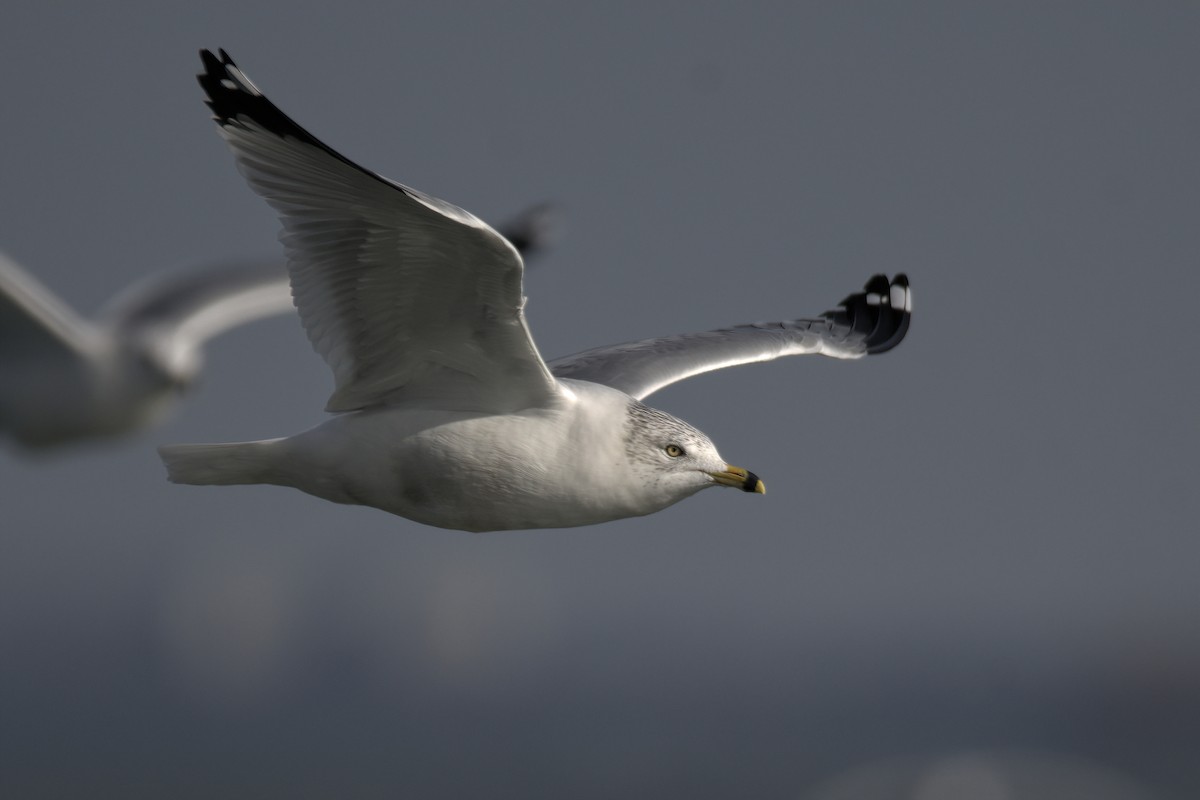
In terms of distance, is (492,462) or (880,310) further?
(880,310)

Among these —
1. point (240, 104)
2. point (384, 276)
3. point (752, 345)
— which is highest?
point (752, 345)

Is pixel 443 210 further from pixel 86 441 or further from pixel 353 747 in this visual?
pixel 353 747

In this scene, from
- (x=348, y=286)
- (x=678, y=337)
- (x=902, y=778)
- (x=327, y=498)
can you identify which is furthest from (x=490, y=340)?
(x=902, y=778)

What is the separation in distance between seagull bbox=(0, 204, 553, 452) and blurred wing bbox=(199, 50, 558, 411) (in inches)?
184

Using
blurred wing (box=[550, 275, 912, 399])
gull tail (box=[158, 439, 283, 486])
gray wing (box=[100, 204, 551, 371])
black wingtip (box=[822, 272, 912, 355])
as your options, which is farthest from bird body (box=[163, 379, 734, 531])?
gray wing (box=[100, 204, 551, 371])

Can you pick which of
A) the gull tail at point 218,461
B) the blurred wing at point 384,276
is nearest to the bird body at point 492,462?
the gull tail at point 218,461

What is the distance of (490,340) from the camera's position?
528cm

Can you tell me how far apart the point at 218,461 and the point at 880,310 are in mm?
3838

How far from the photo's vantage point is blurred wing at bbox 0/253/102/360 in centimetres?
881

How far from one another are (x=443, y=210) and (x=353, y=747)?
11941cm

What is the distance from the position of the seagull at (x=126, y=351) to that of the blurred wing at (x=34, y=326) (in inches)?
0.4

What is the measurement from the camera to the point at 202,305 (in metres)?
10.5

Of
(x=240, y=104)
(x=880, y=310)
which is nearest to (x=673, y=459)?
(x=240, y=104)

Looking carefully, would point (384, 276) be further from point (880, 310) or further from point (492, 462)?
point (880, 310)
